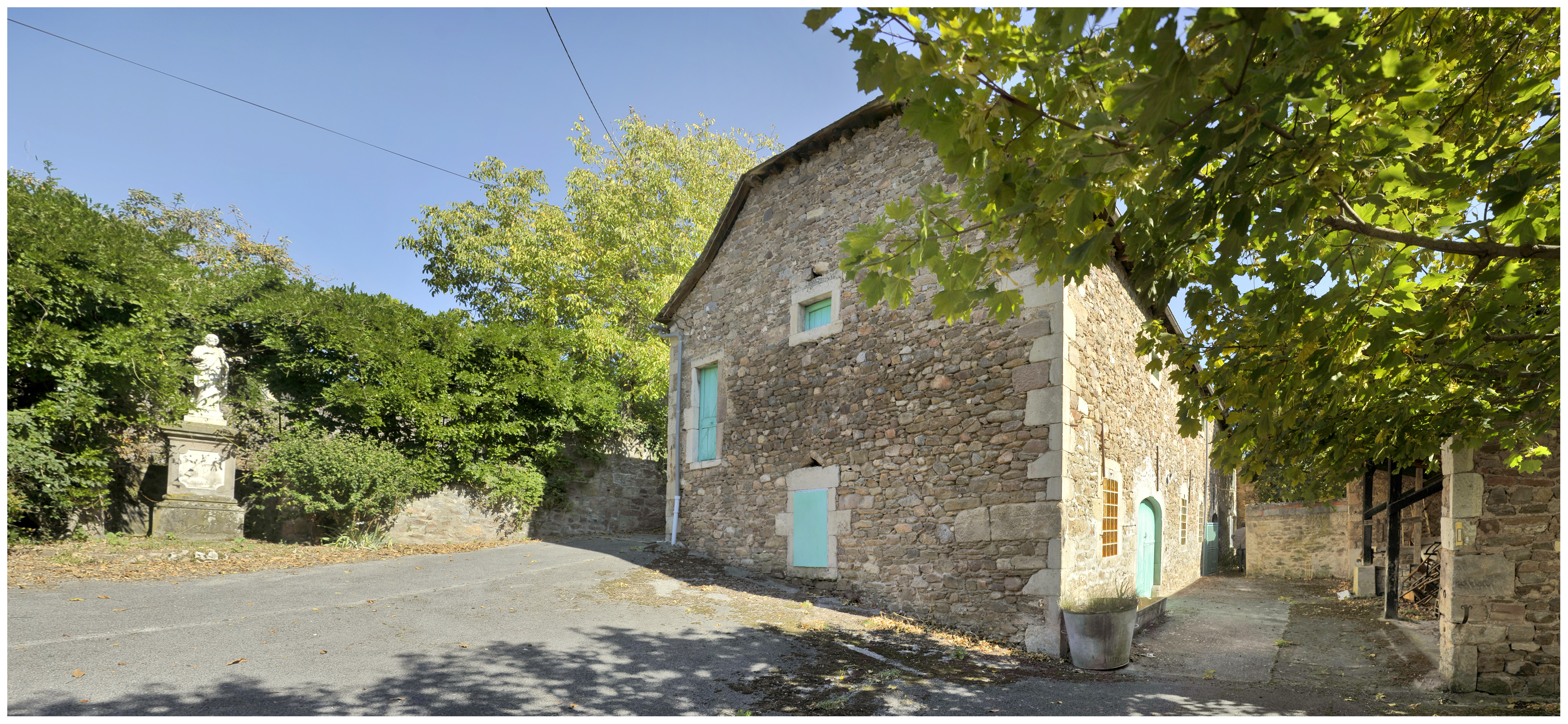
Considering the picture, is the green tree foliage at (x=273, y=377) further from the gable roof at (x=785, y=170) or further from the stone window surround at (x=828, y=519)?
the stone window surround at (x=828, y=519)

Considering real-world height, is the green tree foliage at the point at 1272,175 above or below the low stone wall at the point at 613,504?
above

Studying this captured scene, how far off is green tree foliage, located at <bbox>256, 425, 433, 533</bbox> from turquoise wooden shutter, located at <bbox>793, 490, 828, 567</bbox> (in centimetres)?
634

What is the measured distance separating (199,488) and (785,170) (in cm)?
906

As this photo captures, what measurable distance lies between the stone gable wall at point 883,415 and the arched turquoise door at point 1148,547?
519mm

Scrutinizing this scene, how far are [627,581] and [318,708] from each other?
426 centimetres

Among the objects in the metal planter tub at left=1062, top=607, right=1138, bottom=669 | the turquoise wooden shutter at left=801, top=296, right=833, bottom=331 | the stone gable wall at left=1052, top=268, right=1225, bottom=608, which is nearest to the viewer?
the metal planter tub at left=1062, top=607, right=1138, bottom=669

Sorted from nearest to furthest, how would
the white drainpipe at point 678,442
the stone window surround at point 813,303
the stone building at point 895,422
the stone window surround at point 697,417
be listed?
1. the stone building at point 895,422
2. the stone window surround at point 813,303
3. the stone window surround at point 697,417
4. the white drainpipe at point 678,442

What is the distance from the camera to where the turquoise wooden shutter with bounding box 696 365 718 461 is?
407 inches

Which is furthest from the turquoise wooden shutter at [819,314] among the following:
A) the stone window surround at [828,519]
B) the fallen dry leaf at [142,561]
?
the fallen dry leaf at [142,561]

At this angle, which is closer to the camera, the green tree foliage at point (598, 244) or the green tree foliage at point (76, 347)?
the green tree foliage at point (76, 347)

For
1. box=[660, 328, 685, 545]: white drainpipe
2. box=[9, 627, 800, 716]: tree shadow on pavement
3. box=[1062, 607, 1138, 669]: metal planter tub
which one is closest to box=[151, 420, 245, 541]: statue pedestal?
box=[660, 328, 685, 545]: white drainpipe

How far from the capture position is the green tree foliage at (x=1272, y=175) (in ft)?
7.55

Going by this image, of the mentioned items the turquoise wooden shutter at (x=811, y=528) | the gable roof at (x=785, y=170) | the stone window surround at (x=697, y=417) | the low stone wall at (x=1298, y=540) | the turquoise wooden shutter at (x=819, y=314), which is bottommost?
the low stone wall at (x=1298, y=540)

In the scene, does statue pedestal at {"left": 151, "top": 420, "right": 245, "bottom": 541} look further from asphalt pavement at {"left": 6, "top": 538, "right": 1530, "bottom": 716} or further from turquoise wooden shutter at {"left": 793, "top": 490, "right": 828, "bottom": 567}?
turquoise wooden shutter at {"left": 793, "top": 490, "right": 828, "bottom": 567}
